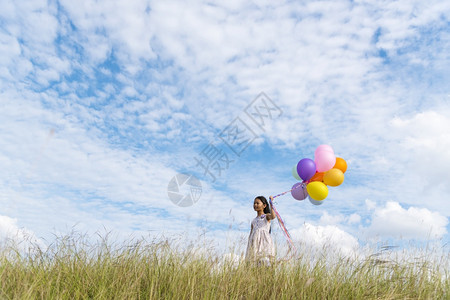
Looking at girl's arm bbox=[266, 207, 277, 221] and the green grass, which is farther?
girl's arm bbox=[266, 207, 277, 221]

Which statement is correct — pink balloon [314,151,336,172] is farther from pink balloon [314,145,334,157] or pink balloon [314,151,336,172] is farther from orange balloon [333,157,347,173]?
orange balloon [333,157,347,173]

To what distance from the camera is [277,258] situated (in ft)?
17.4

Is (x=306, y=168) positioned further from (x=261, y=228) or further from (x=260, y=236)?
(x=260, y=236)

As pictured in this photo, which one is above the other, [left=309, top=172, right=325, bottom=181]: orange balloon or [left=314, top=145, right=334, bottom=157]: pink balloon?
[left=314, top=145, right=334, bottom=157]: pink balloon

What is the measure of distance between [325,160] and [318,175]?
43cm

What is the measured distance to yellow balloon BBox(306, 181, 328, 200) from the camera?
704 cm

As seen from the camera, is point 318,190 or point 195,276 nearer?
point 195,276

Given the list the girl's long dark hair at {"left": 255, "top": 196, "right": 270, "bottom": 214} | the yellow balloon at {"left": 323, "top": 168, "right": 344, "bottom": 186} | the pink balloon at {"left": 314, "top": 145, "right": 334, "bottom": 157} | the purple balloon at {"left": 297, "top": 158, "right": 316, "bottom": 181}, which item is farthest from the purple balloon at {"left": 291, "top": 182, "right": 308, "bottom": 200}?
the girl's long dark hair at {"left": 255, "top": 196, "right": 270, "bottom": 214}

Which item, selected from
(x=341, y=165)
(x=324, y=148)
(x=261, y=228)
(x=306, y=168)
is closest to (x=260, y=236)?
(x=261, y=228)

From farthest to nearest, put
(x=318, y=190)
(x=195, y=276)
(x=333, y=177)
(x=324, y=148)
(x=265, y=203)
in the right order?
(x=324, y=148)
(x=333, y=177)
(x=318, y=190)
(x=265, y=203)
(x=195, y=276)

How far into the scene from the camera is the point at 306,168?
7.26 meters

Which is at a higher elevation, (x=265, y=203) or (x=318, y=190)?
(x=318, y=190)

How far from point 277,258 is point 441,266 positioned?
2100 mm

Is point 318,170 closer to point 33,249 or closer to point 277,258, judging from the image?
→ point 277,258
